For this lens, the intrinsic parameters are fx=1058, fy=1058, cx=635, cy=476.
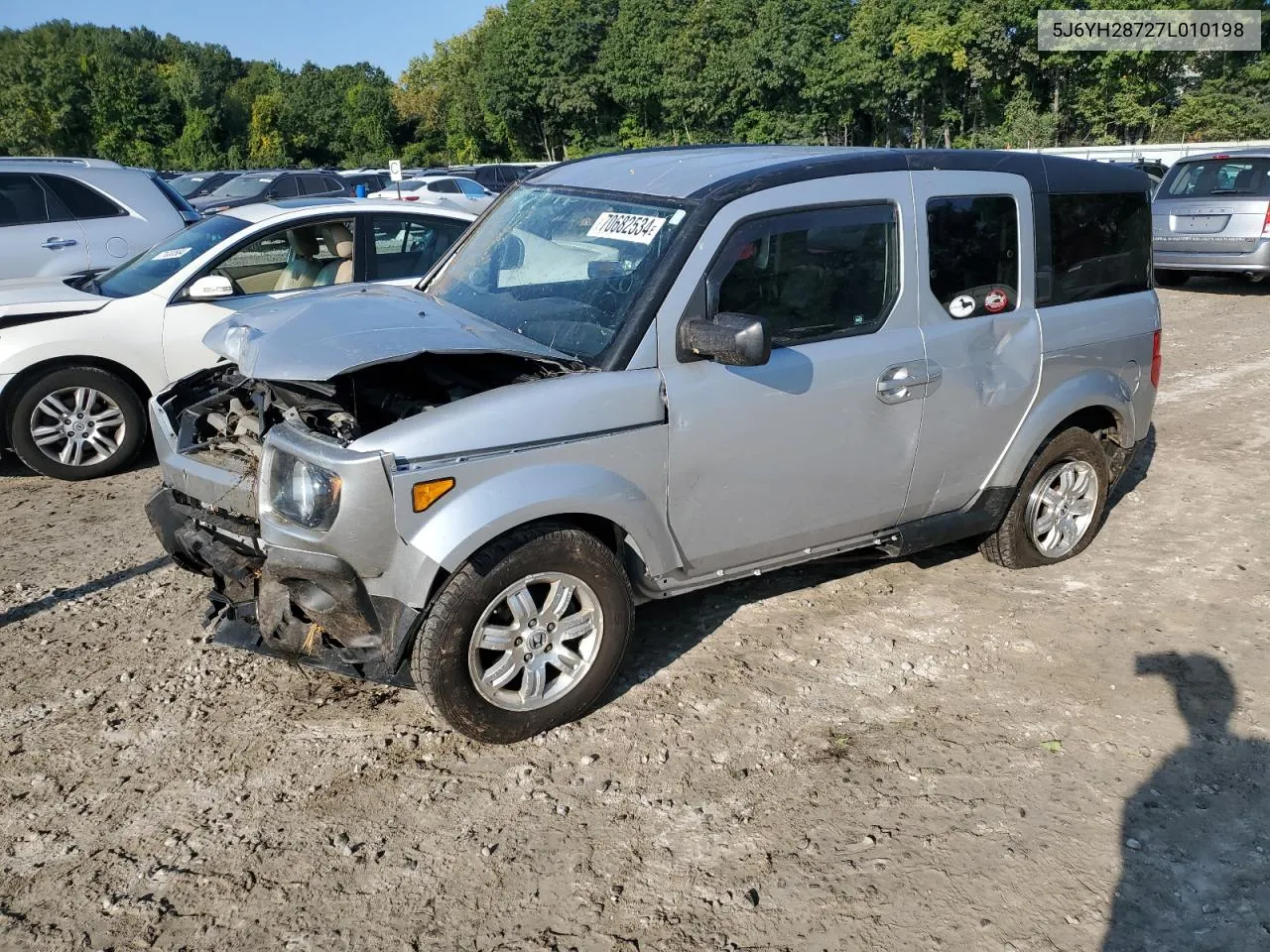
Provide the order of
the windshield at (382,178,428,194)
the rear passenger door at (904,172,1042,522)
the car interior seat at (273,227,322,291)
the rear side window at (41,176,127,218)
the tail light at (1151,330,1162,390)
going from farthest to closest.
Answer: the windshield at (382,178,428,194) → the rear side window at (41,176,127,218) → the car interior seat at (273,227,322,291) → the tail light at (1151,330,1162,390) → the rear passenger door at (904,172,1042,522)

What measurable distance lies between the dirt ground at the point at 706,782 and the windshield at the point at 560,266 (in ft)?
4.79

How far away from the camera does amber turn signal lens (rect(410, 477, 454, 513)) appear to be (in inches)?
133

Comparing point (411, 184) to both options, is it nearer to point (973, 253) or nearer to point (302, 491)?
point (973, 253)

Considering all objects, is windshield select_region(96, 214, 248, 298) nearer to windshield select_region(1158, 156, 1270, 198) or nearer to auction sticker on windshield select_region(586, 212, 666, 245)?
auction sticker on windshield select_region(586, 212, 666, 245)

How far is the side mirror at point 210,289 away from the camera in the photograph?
22.1ft

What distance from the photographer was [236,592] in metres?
3.98

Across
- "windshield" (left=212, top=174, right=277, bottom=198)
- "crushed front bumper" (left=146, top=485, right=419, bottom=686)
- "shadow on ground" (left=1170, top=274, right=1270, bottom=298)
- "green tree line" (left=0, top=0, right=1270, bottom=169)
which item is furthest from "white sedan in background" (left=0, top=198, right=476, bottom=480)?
"green tree line" (left=0, top=0, right=1270, bottom=169)

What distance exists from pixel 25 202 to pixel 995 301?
874 cm

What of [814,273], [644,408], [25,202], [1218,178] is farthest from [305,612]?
[1218,178]

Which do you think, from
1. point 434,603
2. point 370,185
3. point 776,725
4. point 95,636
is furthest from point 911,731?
point 370,185

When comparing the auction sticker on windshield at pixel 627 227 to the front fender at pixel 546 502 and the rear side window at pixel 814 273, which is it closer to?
the rear side window at pixel 814 273

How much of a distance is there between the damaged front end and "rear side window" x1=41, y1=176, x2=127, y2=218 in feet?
20.3

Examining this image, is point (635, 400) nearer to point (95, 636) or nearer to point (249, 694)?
point (249, 694)

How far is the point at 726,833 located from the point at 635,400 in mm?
1478
